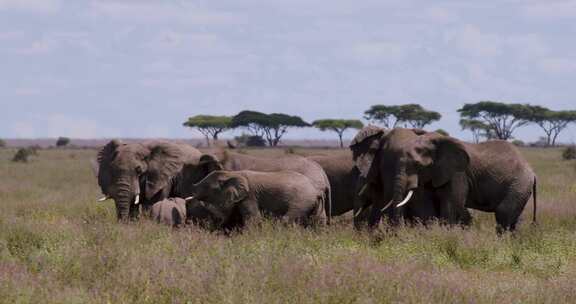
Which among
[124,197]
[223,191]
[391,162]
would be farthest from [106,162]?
[391,162]

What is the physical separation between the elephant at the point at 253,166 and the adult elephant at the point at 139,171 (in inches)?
9.8

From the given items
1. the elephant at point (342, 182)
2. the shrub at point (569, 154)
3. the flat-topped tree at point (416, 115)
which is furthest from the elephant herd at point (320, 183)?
the flat-topped tree at point (416, 115)

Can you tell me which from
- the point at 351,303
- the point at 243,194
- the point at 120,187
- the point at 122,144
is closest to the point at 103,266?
the point at 351,303

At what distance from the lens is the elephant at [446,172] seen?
13.1 metres

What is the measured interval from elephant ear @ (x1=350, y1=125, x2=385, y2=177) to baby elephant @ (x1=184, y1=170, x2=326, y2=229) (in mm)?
1302

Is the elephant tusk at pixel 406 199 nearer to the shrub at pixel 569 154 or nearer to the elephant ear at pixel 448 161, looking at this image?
the elephant ear at pixel 448 161

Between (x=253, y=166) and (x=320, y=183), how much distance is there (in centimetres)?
114

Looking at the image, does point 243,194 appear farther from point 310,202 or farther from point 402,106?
point 402,106

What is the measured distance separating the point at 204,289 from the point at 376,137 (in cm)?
626

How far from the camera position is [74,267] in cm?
912

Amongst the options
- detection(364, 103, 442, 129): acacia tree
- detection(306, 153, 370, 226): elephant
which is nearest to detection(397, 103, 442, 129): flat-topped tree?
detection(364, 103, 442, 129): acacia tree

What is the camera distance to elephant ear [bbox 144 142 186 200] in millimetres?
14703

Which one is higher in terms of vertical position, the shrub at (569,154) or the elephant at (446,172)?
the elephant at (446,172)

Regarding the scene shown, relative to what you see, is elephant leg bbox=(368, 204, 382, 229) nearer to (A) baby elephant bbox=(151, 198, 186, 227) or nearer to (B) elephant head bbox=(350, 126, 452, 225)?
(B) elephant head bbox=(350, 126, 452, 225)
